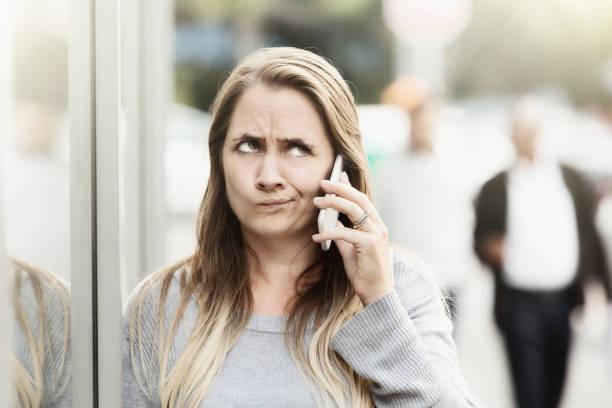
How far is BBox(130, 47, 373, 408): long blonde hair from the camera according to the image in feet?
5.85

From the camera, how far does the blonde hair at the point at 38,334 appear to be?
52.1 inches

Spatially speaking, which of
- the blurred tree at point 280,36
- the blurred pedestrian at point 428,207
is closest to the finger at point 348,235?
the blurred pedestrian at point 428,207

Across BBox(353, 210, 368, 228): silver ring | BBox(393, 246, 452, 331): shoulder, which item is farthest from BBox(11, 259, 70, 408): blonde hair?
BBox(393, 246, 452, 331): shoulder

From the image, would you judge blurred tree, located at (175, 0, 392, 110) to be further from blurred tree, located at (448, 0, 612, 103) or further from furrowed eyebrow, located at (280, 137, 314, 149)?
furrowed eyebrow, located at (280, 137, 314, 149)

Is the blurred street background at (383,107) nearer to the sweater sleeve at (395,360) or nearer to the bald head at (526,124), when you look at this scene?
the bald head at (526,124)

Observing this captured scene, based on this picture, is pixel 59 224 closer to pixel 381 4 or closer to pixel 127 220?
pixel 127 220

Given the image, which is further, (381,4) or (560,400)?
(381,4)

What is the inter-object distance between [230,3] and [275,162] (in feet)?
43.1

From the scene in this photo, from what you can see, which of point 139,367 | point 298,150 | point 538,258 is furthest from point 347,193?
point 538,258

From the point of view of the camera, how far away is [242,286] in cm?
193

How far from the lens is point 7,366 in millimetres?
1275

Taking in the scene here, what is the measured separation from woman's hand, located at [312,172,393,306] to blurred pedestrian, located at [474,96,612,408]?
3.23 m

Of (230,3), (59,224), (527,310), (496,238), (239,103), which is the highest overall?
(230,3)

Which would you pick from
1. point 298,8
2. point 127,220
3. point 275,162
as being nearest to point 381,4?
point 298,8
